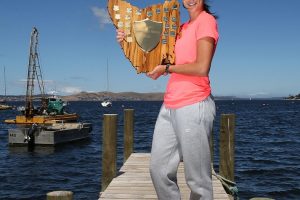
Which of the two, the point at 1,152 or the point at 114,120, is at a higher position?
the point at 114,120

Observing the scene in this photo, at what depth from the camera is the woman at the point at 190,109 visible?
2928 mm

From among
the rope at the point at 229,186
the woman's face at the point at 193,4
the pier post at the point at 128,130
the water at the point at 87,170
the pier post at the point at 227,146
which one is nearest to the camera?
the woman's face at the point at 193,4

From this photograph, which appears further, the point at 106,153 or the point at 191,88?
the point at 106,153

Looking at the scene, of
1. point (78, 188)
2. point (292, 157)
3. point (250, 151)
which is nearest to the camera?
point (78, 188)

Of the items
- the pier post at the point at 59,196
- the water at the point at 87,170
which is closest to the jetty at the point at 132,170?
the pier post at the point at 59,196

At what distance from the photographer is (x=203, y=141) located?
9.89 ft

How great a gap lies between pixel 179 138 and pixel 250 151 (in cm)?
2472

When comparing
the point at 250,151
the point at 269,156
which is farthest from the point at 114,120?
the point at 250,151

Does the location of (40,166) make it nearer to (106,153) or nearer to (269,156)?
(269,156)

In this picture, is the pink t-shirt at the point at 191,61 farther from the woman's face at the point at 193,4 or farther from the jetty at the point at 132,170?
the jetty at the point at 132,170

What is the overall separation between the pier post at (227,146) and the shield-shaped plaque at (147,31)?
215 inches

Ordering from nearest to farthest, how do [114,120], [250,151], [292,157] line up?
[114,120]
[292,157]
[250,151]

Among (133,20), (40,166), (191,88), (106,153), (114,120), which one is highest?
(133,20)

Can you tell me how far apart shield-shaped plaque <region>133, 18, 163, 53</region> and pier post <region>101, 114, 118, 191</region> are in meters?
4.44
